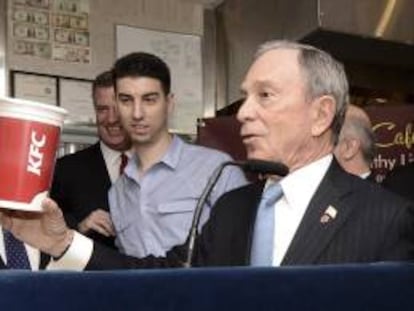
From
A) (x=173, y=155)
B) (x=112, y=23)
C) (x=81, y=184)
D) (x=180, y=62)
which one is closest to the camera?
(x=173, y=155)

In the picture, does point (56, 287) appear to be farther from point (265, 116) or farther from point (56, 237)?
point (265, 116)

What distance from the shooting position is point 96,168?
8.04 ft

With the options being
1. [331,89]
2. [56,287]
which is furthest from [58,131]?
[331,89]

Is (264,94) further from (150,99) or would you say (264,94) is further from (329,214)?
(150,99)

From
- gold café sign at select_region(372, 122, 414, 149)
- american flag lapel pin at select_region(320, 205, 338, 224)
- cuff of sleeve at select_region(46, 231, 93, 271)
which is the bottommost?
cuff of sleeve at select_region(46, 231, 93, 271)

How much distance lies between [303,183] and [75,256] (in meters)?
0.43

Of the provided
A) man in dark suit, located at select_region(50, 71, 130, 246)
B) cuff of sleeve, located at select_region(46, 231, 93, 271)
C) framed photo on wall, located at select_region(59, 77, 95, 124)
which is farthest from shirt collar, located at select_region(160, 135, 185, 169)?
framed photo on wall, located at select_region(59, 77, 95, 124)

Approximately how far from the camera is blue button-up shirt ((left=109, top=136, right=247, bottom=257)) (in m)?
1.91

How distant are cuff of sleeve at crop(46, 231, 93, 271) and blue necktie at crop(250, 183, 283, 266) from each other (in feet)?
0.93

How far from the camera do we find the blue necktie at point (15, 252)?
1.46 meters

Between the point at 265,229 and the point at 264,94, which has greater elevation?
the point at 264,94

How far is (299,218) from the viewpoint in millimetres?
1375

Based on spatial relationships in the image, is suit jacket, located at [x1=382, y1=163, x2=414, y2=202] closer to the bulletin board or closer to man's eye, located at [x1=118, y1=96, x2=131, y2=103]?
man's eye, located at [x1=118, y1=96, x2=131, y2=103]

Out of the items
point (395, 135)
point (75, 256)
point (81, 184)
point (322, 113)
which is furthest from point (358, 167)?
point (75, 256)
